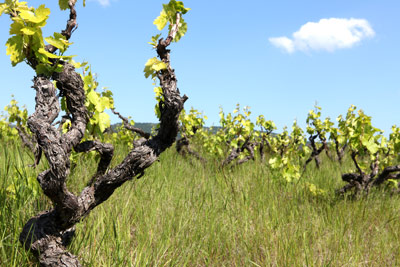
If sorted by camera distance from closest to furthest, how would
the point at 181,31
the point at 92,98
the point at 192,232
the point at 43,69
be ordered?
the point at 43,69
the point at 92,98
the point at 181,31
the point at 192,232

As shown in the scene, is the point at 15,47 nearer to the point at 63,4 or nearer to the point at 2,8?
the point at 2,8

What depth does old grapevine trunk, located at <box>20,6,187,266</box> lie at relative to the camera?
2.29 m

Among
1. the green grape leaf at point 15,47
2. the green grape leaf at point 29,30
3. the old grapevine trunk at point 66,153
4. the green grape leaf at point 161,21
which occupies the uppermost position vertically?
the green grape leaf at point 161,21

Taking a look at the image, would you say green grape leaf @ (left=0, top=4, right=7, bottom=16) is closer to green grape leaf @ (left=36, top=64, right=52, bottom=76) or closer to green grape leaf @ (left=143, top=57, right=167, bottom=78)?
green grape leaf @ (left=36, top=64, right=52, bottom=76)

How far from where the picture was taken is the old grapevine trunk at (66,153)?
2287mm

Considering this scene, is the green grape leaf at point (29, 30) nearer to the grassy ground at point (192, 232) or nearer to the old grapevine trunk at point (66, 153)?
the old grapevine trunk at point (66, 153)

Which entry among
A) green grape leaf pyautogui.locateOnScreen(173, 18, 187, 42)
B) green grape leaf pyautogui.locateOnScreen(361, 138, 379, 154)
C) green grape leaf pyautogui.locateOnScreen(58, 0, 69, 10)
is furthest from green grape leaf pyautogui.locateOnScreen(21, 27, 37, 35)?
green grape leaf pyautogui.locateOnScreen(361, 138, 379, 154)

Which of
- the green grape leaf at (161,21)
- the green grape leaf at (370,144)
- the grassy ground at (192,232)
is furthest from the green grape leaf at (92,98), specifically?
the green grape leaf at (370,144)

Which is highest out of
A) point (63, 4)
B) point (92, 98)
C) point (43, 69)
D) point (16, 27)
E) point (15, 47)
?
point (63, 4)

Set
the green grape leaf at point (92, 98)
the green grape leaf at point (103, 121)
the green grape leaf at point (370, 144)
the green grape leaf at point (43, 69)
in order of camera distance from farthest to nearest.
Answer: the green grape leaf at point (370, 144) → the green grape leaf at point (103, 121) → the green grape leaf at point (92, 98) → the green grape leaf at point (43, 69)

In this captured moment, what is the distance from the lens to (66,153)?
2.34 metres

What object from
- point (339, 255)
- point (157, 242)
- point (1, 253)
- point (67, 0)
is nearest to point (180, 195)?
point (157, 242)

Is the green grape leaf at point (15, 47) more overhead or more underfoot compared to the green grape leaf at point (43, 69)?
more overhead

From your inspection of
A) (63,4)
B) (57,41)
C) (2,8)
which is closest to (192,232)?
(57,41)
